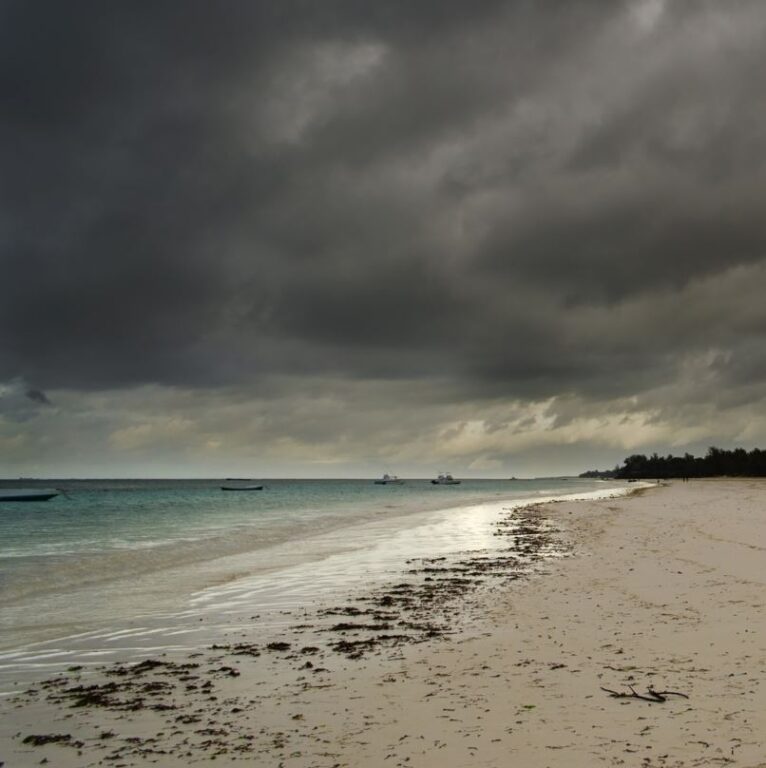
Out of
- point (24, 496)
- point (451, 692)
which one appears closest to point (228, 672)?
point (451, 692)

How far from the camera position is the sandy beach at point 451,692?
23.0 ft

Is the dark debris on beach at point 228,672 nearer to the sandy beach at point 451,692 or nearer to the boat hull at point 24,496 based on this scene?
the sandy beach at point 451,692

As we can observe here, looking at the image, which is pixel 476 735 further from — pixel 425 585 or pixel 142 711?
pixel 425 585

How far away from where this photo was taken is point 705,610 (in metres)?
13.1

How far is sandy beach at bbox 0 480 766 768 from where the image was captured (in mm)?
7016

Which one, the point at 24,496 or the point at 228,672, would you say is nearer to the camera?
the point at 228,672

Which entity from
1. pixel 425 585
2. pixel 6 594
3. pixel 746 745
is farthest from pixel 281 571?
pixel 746 745

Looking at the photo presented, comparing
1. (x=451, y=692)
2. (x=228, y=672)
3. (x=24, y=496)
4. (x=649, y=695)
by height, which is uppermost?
(x=649, y=695)

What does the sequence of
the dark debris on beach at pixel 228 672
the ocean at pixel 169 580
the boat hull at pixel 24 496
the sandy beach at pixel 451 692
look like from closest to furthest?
the sandy beach at pixel 451 692, the dark debris on beach at pixel 228 672, the ocean at pixel 169 580, the boat hull at pixel 24 496

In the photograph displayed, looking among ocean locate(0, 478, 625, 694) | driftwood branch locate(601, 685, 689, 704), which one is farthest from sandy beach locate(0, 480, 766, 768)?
ocean locate(0, 478, 625, 694)

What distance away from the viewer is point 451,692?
29.2 feet

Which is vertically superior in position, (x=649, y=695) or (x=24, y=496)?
(x=649, y=695)

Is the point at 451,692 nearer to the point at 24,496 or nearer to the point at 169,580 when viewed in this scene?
the point at 169,580

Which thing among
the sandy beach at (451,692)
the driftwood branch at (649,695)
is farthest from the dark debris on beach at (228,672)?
the driftwood branch at (649,695)
